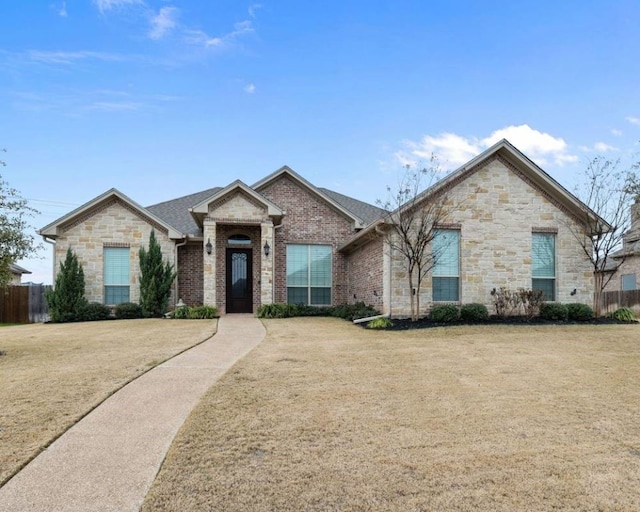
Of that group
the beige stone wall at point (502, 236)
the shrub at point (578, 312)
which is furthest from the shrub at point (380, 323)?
the shrub at point (578, 312)

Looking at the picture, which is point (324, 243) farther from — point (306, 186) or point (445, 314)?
point (445, 314)

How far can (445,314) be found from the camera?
13.3 meters

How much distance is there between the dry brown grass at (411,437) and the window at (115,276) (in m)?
11.5

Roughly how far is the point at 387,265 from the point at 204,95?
8.74 meters

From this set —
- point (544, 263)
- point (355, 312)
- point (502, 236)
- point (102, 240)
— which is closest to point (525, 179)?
point (502, 236)

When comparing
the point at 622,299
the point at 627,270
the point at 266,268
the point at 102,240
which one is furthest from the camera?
the point at 627,270

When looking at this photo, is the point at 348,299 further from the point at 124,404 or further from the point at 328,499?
the point at 328,499

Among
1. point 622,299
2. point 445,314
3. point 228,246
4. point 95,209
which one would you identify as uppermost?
point 95,209

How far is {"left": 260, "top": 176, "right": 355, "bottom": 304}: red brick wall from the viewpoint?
62.1 feet

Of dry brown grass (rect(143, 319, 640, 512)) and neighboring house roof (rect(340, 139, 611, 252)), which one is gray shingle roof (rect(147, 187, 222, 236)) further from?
dry brown grass (rect(143, 319, 640, 512))

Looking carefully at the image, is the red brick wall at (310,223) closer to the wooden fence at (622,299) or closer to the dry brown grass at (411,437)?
the dry brown grass at (411,437)

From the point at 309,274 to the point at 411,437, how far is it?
572 inches

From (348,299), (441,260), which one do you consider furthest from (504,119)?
(348,299)

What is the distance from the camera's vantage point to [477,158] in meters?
14.6
